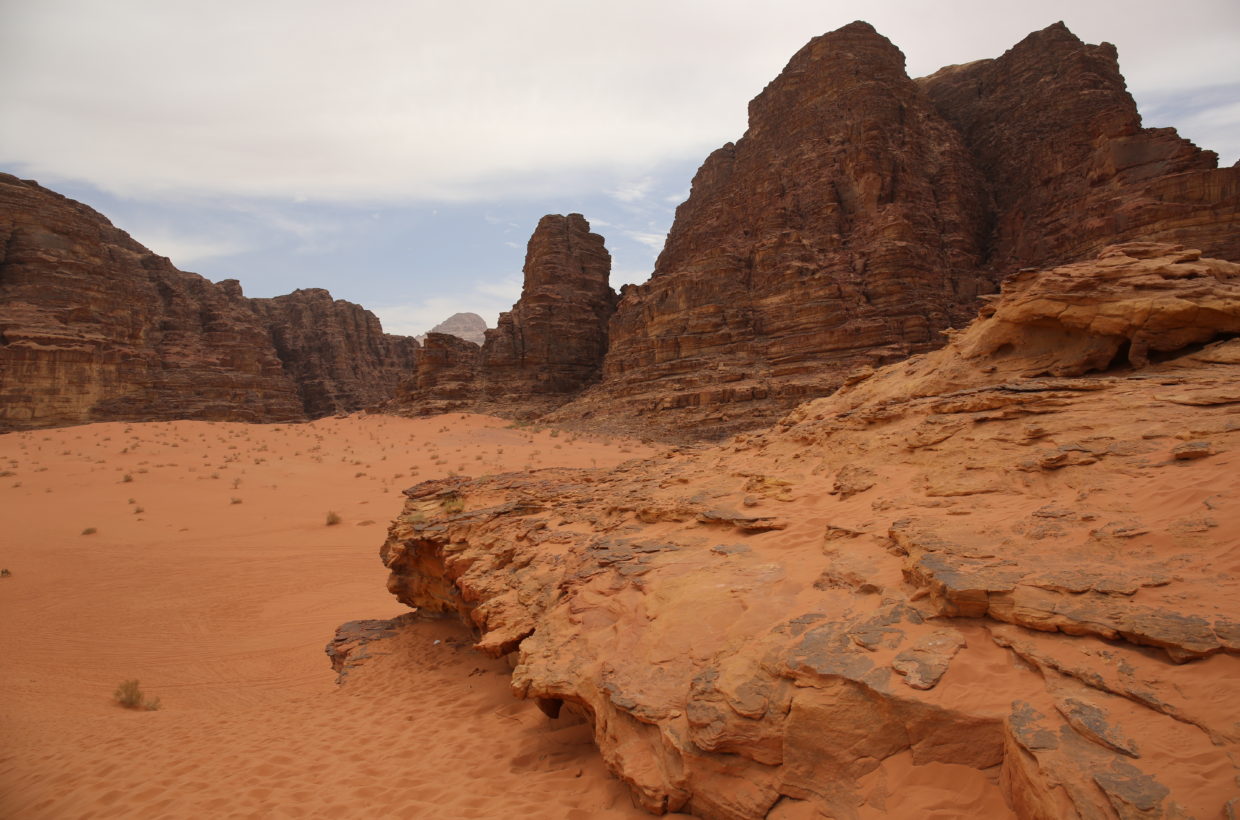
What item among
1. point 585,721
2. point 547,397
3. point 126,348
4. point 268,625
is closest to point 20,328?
point 126,348

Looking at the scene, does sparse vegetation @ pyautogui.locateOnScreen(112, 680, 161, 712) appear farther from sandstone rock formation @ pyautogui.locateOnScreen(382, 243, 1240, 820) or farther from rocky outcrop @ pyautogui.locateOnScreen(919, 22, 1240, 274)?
rocky outcrop @ pyautogui.locateOnScreen(919, 22, 1240, 274)

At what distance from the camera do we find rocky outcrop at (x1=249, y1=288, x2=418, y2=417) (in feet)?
→ 205

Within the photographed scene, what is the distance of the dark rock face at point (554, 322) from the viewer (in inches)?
1768

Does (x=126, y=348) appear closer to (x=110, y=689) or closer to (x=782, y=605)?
(x=110, y=689)

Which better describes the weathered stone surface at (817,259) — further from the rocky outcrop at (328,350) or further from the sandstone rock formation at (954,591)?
the rocky outcrop at (328,350)

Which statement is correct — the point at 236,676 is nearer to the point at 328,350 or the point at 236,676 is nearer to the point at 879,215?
the point at 879,215

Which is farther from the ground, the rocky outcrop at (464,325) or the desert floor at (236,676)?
the rocky outcrop at (464,325)

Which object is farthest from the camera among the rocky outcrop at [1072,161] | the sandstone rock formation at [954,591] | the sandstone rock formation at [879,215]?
the sandstone rock formation at [879,215]

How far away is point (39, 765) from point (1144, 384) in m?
10.9

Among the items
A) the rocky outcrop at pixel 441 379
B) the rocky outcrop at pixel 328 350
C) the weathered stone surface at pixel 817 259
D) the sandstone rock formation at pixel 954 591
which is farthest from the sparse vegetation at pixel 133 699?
the rocky outcrop at pixel 328 350

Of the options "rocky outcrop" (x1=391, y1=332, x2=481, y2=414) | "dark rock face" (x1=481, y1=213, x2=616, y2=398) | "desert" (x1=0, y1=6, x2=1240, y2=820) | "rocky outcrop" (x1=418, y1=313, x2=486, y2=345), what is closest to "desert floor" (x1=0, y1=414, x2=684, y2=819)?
"desert" (x1=0, y1=6, x2=1240, y2=820)

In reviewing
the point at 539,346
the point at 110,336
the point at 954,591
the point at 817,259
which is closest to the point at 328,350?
the point at 110,336

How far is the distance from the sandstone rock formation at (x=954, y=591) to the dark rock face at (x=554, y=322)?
121 feet

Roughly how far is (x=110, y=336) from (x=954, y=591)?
59.0 m
